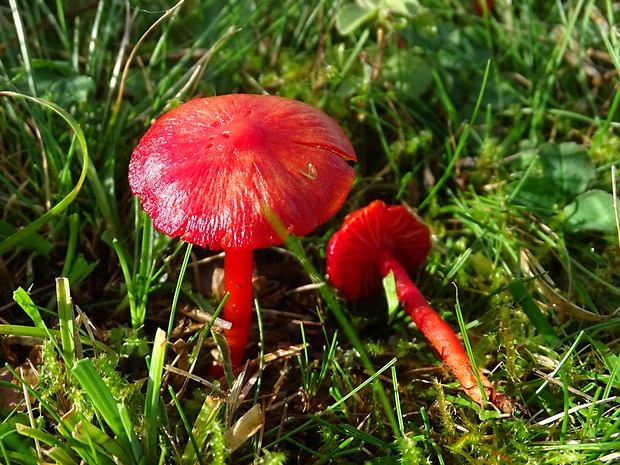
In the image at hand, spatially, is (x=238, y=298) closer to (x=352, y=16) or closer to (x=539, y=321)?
(x=539, y=321)

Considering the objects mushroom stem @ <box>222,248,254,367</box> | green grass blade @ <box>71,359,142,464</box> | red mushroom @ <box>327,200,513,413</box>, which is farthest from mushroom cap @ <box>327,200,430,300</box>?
green grass blade @ <box>71,359,142,464</box>

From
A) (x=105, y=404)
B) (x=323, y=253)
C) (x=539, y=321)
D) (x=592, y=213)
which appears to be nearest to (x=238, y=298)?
(x=323, y=253)

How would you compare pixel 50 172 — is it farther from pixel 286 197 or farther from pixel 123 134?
pixel 286 197

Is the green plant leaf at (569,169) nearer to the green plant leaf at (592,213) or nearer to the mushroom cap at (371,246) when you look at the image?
the green plant leaf at (592,213)

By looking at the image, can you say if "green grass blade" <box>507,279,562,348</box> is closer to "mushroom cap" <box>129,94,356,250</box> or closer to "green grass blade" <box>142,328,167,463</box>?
"mushroom cap" <box>129,94,356,250</box>

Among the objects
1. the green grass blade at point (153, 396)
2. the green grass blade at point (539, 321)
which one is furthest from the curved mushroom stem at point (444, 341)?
the green grass blade at point (153, 396)
